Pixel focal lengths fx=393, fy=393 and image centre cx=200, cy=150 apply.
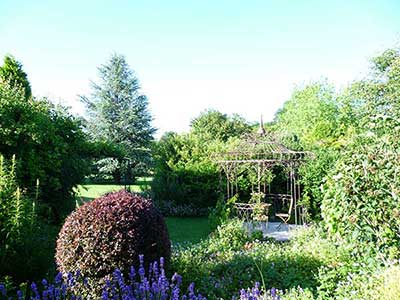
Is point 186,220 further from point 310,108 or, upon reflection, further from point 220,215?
point 310,108

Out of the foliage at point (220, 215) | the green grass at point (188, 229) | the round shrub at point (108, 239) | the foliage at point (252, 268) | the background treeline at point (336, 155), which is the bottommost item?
the green grass at point (188, 229)

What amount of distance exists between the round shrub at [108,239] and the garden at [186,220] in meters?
0.01

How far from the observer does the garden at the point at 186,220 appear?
13.7ft

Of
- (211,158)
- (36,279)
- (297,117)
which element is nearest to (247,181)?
(211,158)

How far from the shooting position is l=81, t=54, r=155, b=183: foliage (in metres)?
22.0

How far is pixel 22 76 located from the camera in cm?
1067

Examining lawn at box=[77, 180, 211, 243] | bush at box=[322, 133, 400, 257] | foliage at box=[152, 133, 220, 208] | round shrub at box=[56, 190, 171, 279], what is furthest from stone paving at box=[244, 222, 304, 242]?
round shrub at box=[56, 190, 171, 279]

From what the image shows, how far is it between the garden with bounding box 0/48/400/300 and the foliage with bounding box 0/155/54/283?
0.04ft

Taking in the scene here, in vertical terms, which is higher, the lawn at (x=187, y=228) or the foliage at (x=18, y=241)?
the foliage at (x=18, y=241)

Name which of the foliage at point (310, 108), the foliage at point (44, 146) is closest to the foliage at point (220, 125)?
the foliage at point (310, 108)

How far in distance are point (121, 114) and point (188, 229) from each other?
13.0 m

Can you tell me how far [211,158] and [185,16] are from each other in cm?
594

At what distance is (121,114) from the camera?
73.4ft

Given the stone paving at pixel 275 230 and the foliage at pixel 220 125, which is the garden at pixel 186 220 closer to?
the stone paving at pixel 275 230
